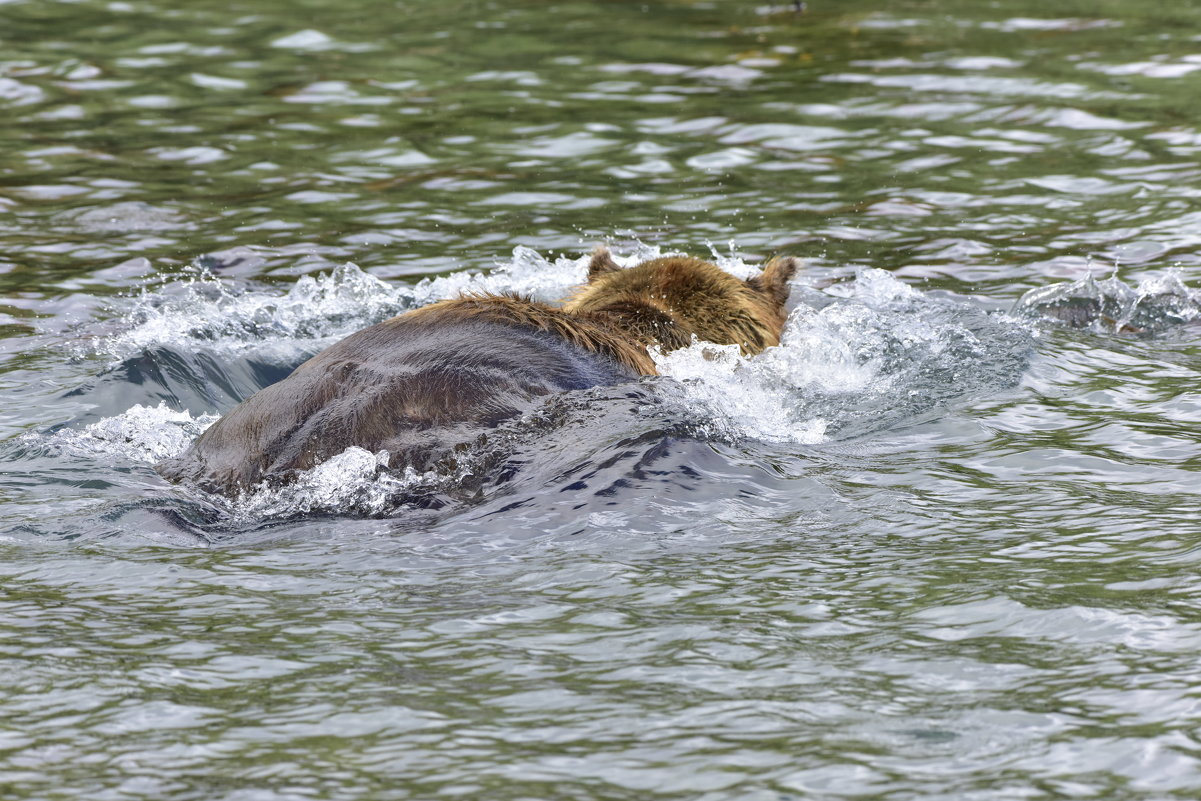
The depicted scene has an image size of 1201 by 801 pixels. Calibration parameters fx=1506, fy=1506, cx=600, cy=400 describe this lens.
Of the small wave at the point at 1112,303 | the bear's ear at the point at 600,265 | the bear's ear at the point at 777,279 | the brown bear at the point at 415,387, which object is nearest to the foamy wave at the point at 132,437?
the brown bear at the point at 415,387

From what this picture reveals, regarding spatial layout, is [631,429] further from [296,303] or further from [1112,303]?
[1112,303]

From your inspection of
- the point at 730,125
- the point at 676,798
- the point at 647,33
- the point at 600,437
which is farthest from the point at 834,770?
the point at 647,33

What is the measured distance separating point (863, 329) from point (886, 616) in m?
3.66

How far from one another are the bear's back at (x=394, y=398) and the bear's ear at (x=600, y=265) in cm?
180

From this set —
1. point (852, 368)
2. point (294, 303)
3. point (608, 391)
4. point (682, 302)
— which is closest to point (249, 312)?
point (294, 303)

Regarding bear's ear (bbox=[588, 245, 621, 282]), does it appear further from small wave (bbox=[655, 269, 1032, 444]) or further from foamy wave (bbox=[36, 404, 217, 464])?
foamy wave (bbox=[36, 404, 217, 464])

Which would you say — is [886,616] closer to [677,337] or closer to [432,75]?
[677,337]

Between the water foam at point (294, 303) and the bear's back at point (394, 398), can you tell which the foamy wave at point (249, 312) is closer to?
the water foam at point (294, 303)

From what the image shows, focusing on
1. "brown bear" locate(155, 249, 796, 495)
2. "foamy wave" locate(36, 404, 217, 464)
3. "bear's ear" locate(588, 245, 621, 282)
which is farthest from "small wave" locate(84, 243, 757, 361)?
"brown bear" locate(155, 249, 796, 495)

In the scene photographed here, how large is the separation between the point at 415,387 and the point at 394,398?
0.08 m

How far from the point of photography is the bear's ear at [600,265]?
7.28 metres

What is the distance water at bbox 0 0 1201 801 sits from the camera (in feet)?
11.3

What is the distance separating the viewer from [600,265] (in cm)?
733

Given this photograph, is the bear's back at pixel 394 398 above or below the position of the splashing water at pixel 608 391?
above
